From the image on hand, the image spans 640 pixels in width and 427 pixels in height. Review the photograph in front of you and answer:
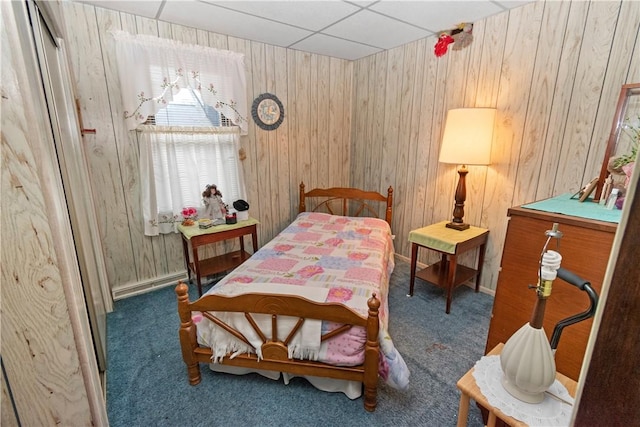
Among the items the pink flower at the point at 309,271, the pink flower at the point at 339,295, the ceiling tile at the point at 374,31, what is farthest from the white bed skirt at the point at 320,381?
the ceiling tile at the point at 374,31

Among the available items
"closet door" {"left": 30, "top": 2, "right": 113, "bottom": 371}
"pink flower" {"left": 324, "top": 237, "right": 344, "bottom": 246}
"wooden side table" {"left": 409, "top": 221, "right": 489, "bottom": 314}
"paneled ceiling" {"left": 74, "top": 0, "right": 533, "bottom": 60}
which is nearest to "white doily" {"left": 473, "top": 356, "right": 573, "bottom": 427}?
"wooden side table" {"left": 409, "top": 221, "right": 489, "bottom": 314}

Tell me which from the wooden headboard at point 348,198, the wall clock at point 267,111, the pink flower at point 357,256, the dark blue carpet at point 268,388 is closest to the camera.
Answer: the dark blue carpet at point 268,388

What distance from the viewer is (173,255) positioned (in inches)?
114

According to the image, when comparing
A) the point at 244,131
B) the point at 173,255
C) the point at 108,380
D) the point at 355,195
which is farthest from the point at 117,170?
the point at 355,195

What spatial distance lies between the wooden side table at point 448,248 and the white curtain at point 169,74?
7.07 feet

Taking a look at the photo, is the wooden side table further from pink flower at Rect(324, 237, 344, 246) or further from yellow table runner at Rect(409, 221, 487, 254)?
pink flower at Rect(324, 237, 344, 246)

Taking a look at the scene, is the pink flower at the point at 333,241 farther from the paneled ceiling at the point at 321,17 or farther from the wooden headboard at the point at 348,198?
the paneled ceiling at the point at 321,17

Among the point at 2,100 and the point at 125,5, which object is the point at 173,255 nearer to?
the point at 125,5

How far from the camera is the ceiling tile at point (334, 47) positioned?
294cm

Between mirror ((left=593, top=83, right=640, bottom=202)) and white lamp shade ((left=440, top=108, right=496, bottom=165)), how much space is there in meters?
0.83

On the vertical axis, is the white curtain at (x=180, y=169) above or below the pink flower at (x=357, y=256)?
above

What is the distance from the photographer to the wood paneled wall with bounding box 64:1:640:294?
2010 mm

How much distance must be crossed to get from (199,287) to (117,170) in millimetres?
1242

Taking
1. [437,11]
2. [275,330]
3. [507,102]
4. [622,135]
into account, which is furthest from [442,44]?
[275,330]
